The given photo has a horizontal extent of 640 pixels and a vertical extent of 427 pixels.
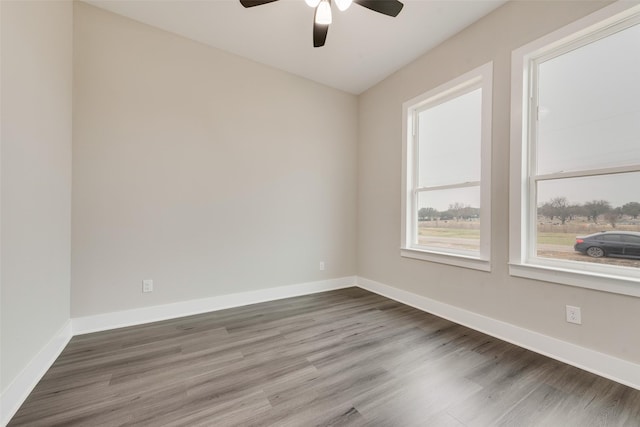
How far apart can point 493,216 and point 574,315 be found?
0.88 m

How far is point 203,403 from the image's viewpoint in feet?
4.69

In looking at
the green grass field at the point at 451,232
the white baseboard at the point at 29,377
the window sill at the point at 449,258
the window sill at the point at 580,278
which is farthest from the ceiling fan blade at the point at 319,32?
the white baseboard at the point at 29,377

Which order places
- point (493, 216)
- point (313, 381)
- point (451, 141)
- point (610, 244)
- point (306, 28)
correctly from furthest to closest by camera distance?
point (451, 141) < point (306, 28) < point (493, 216) < point (610, 244) < point (313, 381)

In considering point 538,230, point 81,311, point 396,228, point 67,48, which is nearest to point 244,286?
point 81,311

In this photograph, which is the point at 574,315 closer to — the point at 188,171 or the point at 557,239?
the point at 557,239

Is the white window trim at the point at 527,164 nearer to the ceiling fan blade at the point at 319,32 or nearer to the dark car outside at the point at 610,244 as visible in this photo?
the dark car outside at the point at 610,244

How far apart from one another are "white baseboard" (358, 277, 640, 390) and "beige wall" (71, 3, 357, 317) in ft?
5.01

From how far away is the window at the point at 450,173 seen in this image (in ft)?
7.74

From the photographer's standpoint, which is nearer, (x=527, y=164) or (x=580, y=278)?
(x=580, y=278)

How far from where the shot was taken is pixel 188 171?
2674 mm

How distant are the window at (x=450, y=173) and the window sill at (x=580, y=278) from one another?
289mm

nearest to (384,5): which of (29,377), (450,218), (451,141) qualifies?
(451,141)

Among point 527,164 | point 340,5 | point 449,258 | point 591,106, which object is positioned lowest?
point 449,258

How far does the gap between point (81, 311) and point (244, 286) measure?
1.43 meters
